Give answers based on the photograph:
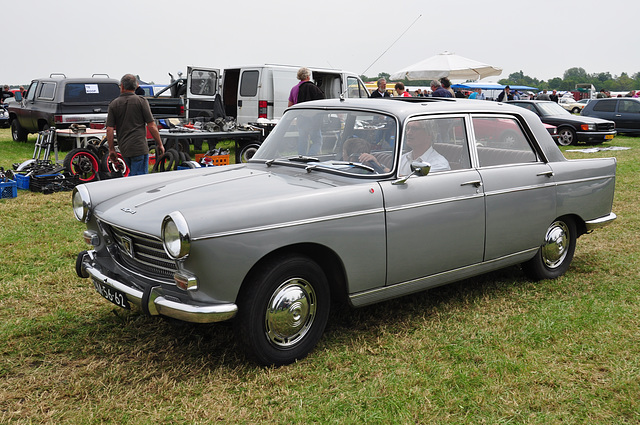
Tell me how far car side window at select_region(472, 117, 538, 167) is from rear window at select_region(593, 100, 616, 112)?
18.3 metres

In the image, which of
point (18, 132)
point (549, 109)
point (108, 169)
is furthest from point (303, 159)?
point (549, 109)

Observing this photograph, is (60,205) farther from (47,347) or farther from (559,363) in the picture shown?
(559,363)

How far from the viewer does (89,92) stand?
1470cm

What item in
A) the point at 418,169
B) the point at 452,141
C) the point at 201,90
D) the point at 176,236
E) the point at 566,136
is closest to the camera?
the point at 176,236

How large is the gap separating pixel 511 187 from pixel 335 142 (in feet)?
4.80

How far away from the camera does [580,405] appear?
3.27 metres

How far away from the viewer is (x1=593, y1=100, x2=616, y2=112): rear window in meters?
21.0

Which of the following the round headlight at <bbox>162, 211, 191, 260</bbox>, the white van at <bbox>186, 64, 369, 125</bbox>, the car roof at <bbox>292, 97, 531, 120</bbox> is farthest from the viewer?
the white van at <bbox>186, 64, 369, 125</bbox>

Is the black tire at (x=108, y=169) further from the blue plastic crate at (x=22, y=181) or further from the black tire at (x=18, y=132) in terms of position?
the black tire at (x=18, y=132)

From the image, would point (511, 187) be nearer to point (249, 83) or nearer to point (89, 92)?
point (249, 83)

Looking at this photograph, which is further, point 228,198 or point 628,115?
point 628,115

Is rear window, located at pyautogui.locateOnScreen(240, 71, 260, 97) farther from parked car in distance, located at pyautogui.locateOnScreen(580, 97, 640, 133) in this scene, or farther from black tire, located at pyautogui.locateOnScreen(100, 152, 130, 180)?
parked car in distance, located at pyautogui.locateOnScreen(580, 97, 640, 133)

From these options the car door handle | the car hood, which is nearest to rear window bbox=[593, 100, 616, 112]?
the car door handle

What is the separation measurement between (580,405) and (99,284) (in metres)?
2.95
